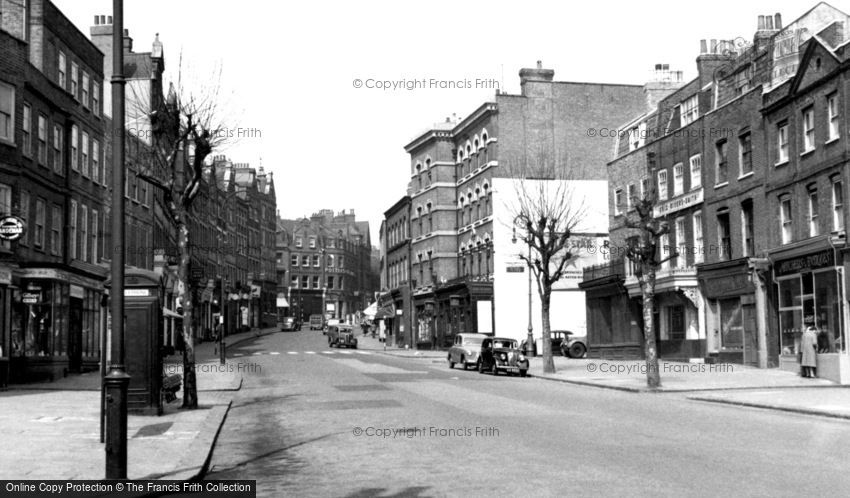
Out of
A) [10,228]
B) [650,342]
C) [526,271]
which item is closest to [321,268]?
[526,271]

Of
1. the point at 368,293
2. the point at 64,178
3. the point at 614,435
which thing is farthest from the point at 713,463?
the point at 368,293

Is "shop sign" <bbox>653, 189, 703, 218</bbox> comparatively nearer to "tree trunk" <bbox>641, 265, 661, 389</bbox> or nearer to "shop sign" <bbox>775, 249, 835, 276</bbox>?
"shop sign" <bbox>775, 249, 835, 276</bbox>

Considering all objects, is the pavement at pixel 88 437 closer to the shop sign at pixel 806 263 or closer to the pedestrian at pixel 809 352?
the pedestrian at pixel 809 352

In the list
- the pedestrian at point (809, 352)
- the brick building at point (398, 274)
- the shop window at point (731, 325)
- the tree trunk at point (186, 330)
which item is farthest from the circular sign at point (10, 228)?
the brick building at point (398, 274)

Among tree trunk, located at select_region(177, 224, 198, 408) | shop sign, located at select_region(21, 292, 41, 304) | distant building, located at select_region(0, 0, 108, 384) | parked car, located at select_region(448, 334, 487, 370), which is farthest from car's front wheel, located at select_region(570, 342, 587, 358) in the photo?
tree trunk, located at select_region(177, 224, 198, 408)

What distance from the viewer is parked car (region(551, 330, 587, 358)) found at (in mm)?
50219

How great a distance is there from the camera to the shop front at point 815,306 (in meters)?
27.7

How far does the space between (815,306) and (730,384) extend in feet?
17.2

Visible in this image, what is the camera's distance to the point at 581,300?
57.4m

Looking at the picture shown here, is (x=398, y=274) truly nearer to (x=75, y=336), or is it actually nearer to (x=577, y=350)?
(x=577, y=350)

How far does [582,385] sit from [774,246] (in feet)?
30.5

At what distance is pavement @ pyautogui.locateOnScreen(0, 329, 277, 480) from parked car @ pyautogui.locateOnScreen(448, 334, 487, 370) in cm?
1490

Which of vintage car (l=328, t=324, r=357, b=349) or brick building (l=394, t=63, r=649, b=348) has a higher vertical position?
brick building (l=394, t=63, r=649, b=348)

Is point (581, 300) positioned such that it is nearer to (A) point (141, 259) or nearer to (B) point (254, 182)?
(A) point (141, 259)
